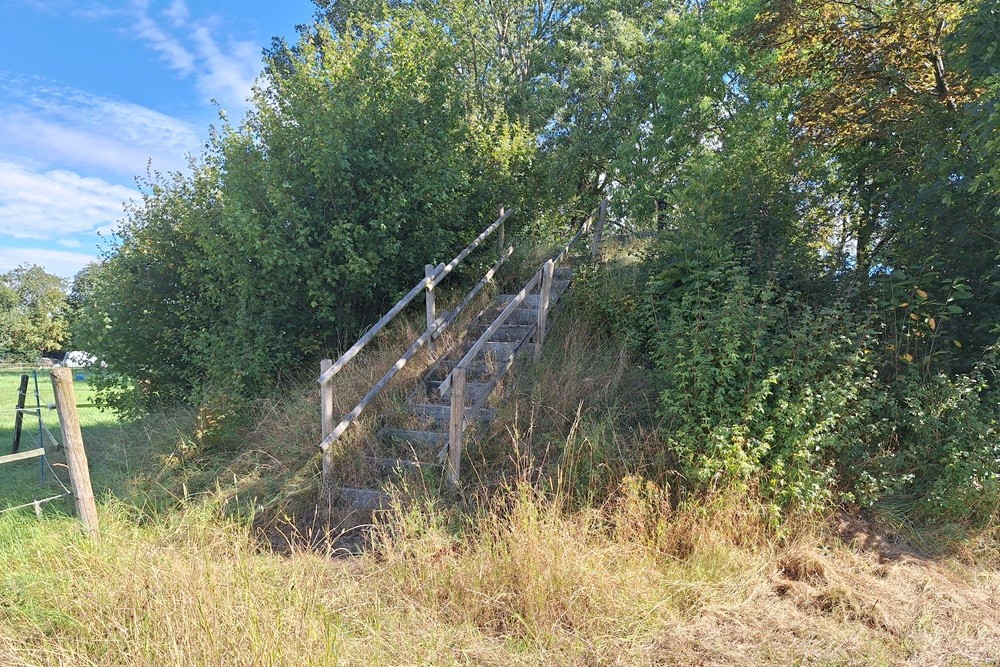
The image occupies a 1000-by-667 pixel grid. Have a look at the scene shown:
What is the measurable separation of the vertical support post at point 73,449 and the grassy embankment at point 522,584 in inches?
6.8

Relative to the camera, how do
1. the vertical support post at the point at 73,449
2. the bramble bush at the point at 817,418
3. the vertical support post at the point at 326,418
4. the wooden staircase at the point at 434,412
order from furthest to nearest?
the vertical support post at the point at 326,418, the wooden staircase at the point at 434,412, the bramble bush at the point at 817,418, the vertical support post at the point at 73,449

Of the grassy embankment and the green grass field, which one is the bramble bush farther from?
the green grass field

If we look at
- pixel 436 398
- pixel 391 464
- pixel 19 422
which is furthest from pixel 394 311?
pixel 19 422

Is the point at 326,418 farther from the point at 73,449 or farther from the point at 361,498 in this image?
the point at 73,449

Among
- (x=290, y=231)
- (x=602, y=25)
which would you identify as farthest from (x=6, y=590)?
(x=602, y=25)

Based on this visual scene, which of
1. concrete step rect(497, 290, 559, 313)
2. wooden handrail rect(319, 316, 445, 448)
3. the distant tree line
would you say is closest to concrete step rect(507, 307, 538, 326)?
concrete step rect(497, 290, 559, 313)

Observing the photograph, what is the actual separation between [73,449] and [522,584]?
365 centimetres

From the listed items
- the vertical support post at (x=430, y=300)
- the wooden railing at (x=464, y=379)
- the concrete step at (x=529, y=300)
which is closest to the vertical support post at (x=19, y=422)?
the vertical support post at (x=430, y=300)

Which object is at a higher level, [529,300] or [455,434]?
[529,300]

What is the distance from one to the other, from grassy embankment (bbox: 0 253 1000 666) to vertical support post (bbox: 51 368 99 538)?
0.57 feet

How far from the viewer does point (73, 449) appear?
481 centimetres

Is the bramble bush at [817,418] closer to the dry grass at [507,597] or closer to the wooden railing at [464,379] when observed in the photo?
the dry grass at [507,597]

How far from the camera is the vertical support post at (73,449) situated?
4785 millimetres

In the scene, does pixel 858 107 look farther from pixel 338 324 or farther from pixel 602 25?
pixel 602 25
